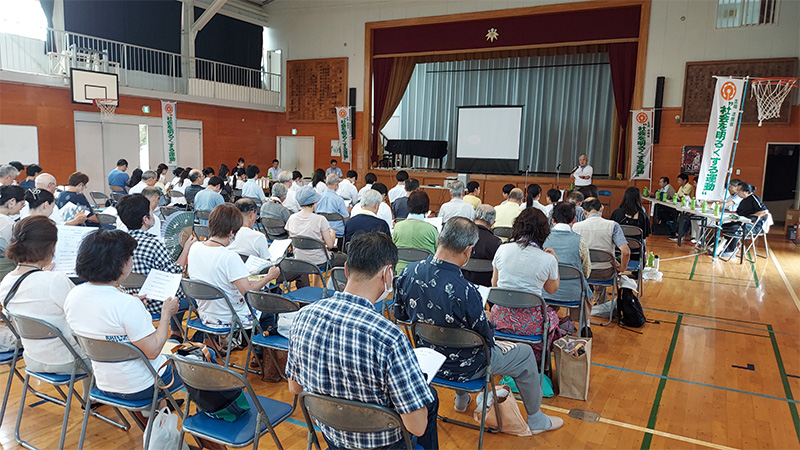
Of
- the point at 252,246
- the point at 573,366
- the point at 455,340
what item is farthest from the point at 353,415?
the point at 252,246

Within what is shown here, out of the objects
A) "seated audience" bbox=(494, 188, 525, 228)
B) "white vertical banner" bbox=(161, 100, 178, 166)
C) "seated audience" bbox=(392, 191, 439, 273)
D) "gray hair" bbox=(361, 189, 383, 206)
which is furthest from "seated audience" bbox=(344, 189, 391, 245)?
"white vertical banner" bbox=(161, 100, 178, 166)

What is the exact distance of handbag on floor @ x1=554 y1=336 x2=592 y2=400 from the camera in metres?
3.47

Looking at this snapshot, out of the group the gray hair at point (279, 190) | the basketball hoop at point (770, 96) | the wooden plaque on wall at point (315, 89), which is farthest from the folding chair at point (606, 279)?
the wooden plaque on wall at point (315, 89)

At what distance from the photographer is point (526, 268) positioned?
11.2 ft

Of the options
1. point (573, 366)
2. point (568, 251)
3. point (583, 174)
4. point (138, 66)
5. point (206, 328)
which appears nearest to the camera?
point (206, 328)

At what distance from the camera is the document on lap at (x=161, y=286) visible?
274cm

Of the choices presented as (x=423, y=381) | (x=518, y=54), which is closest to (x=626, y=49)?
(x=518, y=54)

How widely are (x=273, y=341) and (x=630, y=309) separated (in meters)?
3.64

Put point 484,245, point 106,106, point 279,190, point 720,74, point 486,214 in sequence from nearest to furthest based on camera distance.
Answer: point 484,245
point 486,214
point 279,190
point 720,74
point 106,106

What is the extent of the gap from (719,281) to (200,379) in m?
7.21

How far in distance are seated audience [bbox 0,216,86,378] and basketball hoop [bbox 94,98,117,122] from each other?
10.3 meters

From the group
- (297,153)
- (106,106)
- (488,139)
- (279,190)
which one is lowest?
(279,190)

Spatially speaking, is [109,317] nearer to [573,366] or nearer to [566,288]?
[573,366]

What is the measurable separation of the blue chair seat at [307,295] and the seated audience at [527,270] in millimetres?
1394
